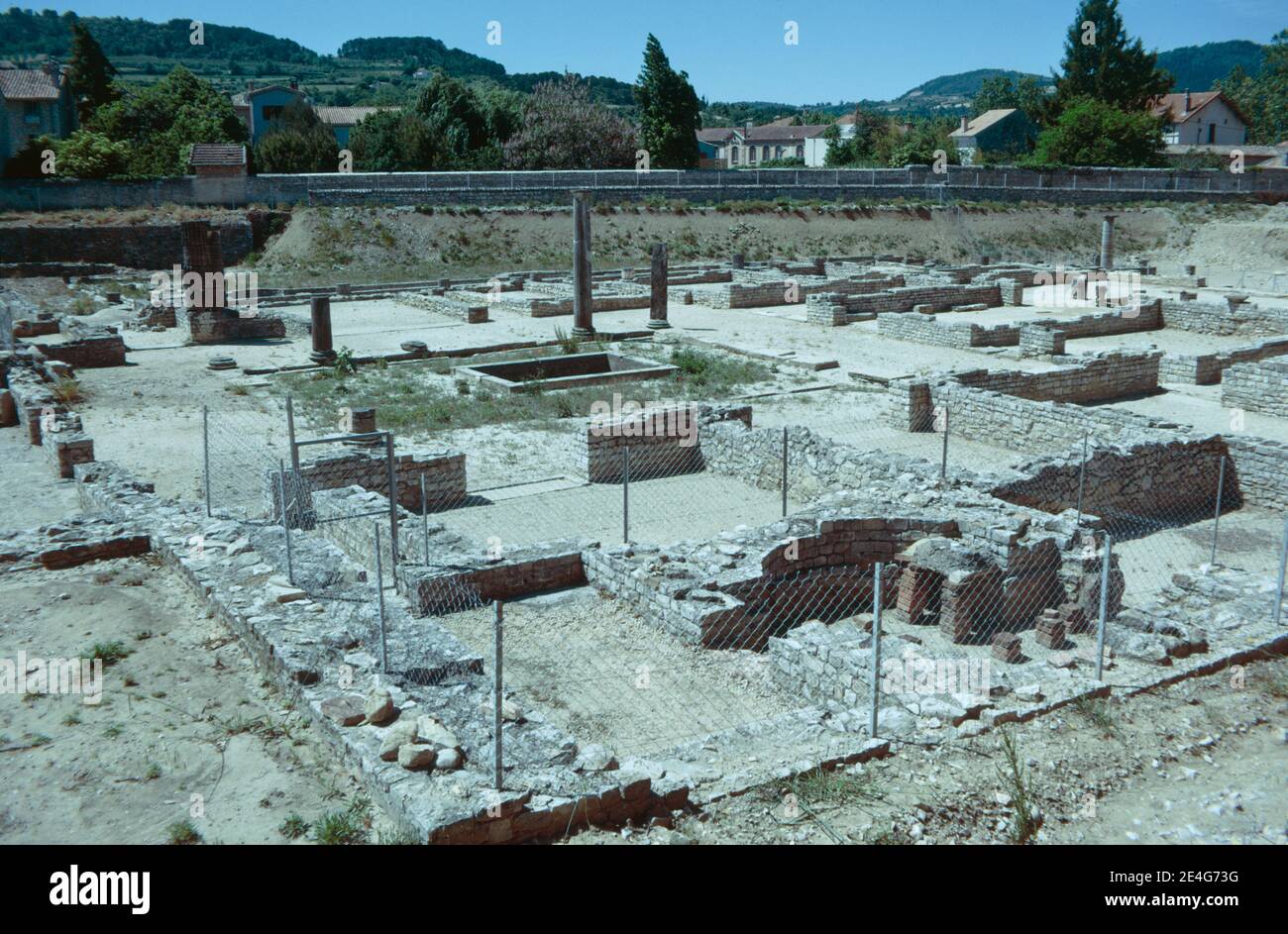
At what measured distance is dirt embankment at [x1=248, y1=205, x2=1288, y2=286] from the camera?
154 ft

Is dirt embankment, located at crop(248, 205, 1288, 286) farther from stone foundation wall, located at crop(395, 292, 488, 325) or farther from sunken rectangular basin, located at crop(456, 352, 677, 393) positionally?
sunken rectangular basin, located at crop(456, 352, 677, 393)

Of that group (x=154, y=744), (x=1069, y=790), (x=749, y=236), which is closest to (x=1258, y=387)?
(x=1069, y=790)

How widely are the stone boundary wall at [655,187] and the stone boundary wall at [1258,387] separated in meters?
39.2

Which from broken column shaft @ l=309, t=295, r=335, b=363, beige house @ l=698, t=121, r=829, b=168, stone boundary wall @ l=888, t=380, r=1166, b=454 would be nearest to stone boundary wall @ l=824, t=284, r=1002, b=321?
stone boundary wall @ l=888, t=380, r=1166, b=454

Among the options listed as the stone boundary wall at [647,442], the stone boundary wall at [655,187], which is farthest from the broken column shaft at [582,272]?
the stone boundary wall at [655,187]

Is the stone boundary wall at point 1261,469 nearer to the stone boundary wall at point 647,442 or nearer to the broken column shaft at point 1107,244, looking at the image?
the stone boundary wall at point 647,442

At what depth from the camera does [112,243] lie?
46.1 meters

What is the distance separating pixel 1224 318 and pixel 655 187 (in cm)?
3418

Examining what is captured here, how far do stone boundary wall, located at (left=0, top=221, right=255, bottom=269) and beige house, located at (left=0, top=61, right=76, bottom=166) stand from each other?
77.3 ft

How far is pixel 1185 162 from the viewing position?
2699 inches

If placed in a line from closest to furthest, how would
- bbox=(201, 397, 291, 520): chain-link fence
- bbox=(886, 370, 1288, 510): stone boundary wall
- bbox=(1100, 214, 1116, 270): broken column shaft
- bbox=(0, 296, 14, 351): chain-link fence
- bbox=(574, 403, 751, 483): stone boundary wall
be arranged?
bbox=(201, 397, 291, 520): chain-link fence → bbox=(886, 370, 1288, 510): stone boundary wall → bbox=(574, 403, 751, 483): stone boundary wall → bbox=(0, 296, 14, 351): chain-link fence → bbox=(1100, 214, 1116, 270): broken column shaft

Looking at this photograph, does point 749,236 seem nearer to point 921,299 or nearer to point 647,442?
point 921,299
